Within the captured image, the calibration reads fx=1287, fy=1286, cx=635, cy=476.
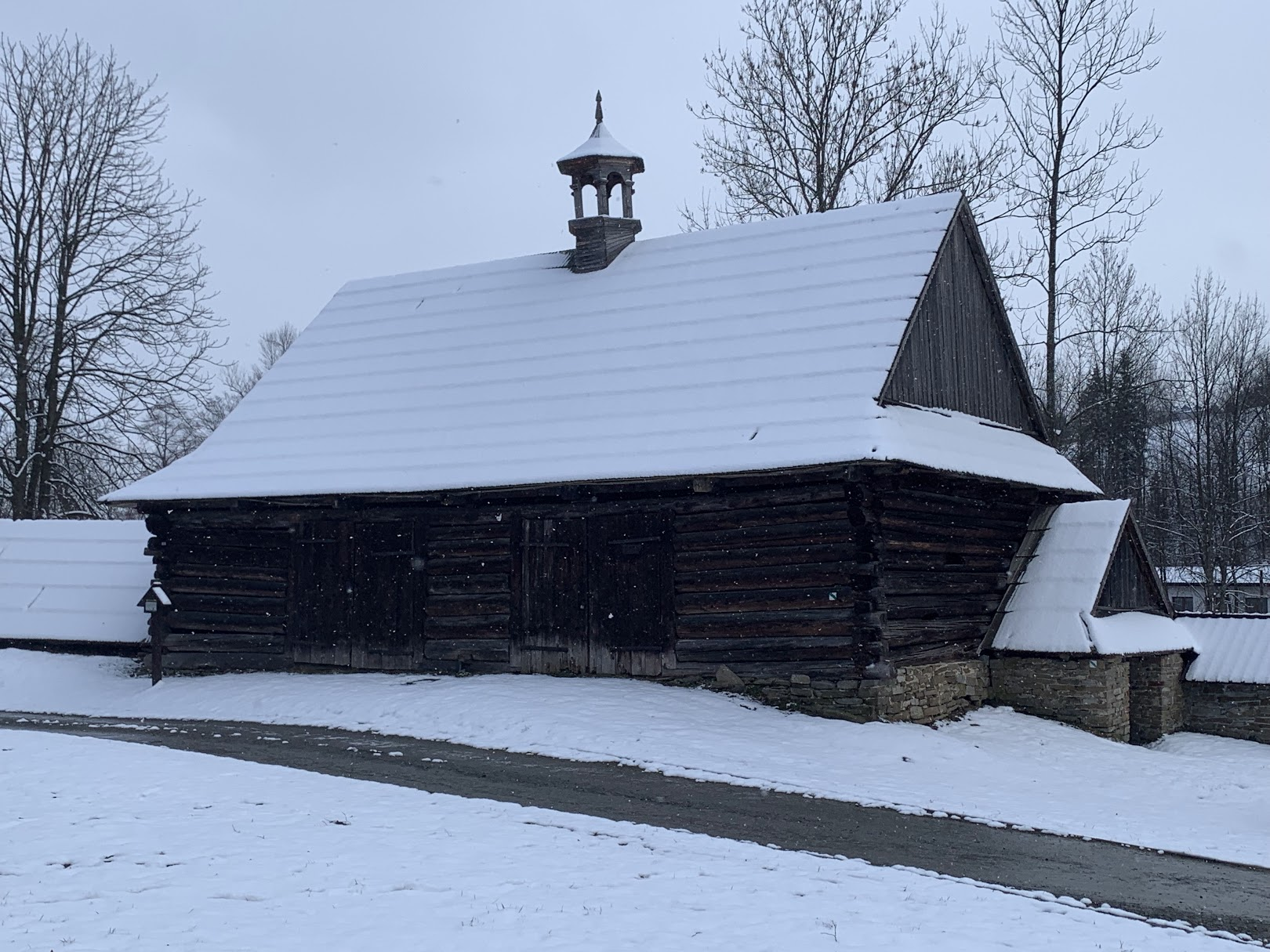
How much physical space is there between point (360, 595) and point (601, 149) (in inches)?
317

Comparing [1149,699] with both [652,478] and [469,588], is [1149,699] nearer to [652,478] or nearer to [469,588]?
[652,478]

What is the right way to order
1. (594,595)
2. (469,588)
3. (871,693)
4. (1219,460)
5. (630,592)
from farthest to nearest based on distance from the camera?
(1219,460) < (469,588) < (594,595) < (630,592) < (871,693)

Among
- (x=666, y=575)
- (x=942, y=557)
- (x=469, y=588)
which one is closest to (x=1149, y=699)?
(x=942, y=557)

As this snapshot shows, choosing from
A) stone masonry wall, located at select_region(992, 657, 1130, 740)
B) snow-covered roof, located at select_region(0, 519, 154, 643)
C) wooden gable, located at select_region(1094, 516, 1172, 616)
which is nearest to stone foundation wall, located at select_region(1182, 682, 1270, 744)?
wooden gable, located at select_region(1094, 516, 1172, 616)

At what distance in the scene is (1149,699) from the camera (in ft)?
59.2

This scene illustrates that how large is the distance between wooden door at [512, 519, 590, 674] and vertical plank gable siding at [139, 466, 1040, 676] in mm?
104

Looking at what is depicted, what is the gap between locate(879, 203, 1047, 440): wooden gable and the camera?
16344 mm

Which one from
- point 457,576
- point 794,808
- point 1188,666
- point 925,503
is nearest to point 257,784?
point 794,808

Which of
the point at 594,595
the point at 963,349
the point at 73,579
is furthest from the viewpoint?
the point at 73,579

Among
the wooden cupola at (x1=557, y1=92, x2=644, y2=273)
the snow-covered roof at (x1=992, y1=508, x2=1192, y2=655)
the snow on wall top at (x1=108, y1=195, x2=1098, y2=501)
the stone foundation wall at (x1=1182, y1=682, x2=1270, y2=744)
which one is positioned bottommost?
the stone foundation wall at (x1=1182, y1=682, x2=1270, y2=744)

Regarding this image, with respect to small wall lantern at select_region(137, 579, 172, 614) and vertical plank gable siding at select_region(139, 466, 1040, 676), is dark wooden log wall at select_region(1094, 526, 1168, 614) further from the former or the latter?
small wall lantern at select_region(137, 579, 172, 614)

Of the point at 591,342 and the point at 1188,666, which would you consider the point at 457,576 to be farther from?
the point at 1188,666

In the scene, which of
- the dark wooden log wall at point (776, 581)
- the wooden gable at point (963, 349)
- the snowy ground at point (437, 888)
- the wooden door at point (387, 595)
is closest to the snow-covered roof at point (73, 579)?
the wooden door at point (387, 595)

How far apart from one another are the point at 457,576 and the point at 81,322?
1419cm
